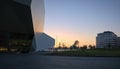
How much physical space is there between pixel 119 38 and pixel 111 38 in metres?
8.38

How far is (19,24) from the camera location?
4888 centimetres

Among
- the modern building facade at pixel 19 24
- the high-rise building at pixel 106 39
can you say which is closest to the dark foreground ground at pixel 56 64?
the modern building facade at pixel 19 24

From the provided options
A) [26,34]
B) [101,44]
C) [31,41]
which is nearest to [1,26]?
[26,34]

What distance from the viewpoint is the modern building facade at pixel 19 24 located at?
41312 mm

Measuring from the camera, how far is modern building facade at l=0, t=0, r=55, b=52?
4131cm

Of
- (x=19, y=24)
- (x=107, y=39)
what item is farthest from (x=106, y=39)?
(x=19, y=24)

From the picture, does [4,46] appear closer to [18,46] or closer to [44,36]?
[18,46]

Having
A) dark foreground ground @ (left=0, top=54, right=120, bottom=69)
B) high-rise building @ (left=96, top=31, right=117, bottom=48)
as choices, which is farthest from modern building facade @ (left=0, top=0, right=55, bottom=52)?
high-rise building @ (left=96, top=31, right=117, bottom=48)

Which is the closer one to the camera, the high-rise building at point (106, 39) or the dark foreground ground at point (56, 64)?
the dark foreground ground at point (56, 64)

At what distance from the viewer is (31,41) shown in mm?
60188

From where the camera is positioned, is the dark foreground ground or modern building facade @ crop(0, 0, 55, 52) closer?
the dark foreground ground

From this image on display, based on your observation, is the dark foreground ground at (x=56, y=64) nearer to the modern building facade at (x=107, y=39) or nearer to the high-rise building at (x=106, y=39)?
the high-rise building at (x=106, y=39)

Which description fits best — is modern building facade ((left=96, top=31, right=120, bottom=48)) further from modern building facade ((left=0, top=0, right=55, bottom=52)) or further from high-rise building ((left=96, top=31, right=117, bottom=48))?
modern building facade ((left=0, top=0, right=55, bottom=52))

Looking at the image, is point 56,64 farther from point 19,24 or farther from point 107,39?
point 107,39
